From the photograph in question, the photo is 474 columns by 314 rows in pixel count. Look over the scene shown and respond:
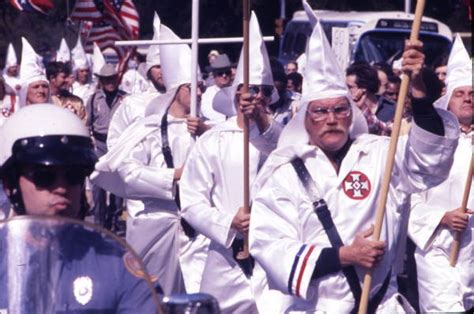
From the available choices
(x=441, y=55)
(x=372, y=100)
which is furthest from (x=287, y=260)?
(x=441, y=55)

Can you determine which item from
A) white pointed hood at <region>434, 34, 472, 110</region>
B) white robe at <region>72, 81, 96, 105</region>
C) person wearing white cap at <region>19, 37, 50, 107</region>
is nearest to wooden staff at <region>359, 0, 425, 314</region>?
white pointed hood at <region>434, 34, 472, 110</region>

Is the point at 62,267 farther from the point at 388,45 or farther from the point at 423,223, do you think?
the point at 388,45

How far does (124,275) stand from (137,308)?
4.7 inches

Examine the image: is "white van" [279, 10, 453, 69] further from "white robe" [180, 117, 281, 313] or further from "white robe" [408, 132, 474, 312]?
"white robe" [180, 117, 281, 313]

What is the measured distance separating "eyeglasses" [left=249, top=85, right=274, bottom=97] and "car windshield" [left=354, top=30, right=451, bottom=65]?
1786 centimetres

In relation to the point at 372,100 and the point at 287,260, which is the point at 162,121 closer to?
the point at 372,100

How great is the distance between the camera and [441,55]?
1067 inches

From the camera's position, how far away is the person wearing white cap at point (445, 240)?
25.9 ft

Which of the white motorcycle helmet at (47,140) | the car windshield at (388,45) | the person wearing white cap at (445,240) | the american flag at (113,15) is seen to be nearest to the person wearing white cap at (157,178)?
the person wearing white cap at (445,240)

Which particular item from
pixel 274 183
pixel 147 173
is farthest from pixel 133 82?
pixel 274 183

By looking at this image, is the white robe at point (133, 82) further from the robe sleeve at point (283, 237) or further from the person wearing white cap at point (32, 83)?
the robe sleeve at point (283, 237)

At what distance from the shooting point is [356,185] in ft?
20.0

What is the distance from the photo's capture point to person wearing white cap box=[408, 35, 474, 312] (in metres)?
7.90

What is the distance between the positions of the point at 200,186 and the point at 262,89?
69cm
